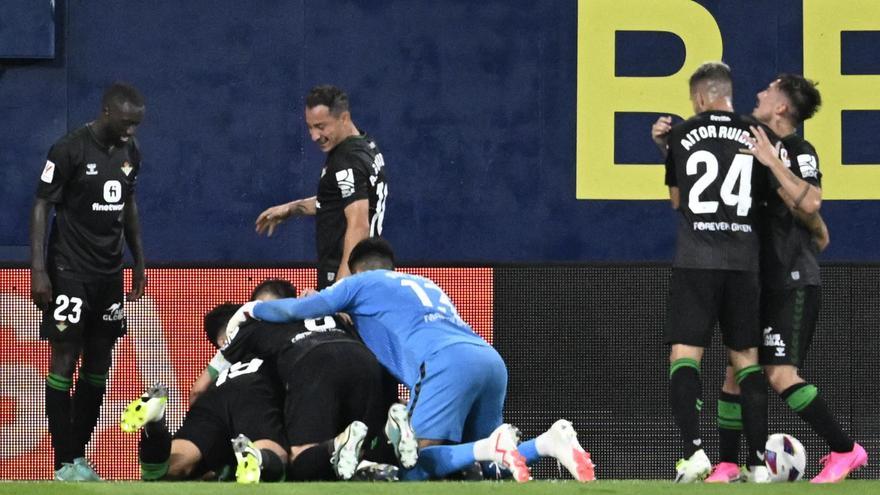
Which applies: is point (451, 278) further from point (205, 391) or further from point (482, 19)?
point (482, 19)

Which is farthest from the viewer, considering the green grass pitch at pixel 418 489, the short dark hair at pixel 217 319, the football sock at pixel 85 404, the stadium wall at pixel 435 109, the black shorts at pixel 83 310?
the stadium wall at pixel 435 109

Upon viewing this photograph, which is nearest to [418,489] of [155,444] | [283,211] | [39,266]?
[155,444]

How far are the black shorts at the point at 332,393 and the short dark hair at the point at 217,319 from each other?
120 cm

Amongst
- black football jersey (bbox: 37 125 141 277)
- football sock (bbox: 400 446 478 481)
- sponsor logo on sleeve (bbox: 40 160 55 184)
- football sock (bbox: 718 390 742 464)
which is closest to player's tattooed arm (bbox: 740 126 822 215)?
football sock (bbox: 718 390 742 464)

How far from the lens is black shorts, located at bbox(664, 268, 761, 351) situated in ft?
22.2

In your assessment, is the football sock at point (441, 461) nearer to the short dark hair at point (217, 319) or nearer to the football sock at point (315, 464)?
the football sock at point (315, 464)

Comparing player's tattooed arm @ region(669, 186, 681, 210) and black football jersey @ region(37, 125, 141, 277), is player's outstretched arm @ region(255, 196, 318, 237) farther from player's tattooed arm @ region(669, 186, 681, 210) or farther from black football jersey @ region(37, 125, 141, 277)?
player's tattooed arm @ region(669, 186, 681, 210)

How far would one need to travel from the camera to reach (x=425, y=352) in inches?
269

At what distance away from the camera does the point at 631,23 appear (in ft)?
36.4

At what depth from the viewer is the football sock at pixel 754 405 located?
270 inches

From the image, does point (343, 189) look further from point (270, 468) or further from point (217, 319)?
point (270, 468)

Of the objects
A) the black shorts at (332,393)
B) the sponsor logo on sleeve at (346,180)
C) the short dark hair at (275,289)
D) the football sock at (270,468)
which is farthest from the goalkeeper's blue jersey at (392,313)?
the short dark hair at (275,289)

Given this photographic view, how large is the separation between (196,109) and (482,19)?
2.05m

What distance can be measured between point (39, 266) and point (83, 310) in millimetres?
316
